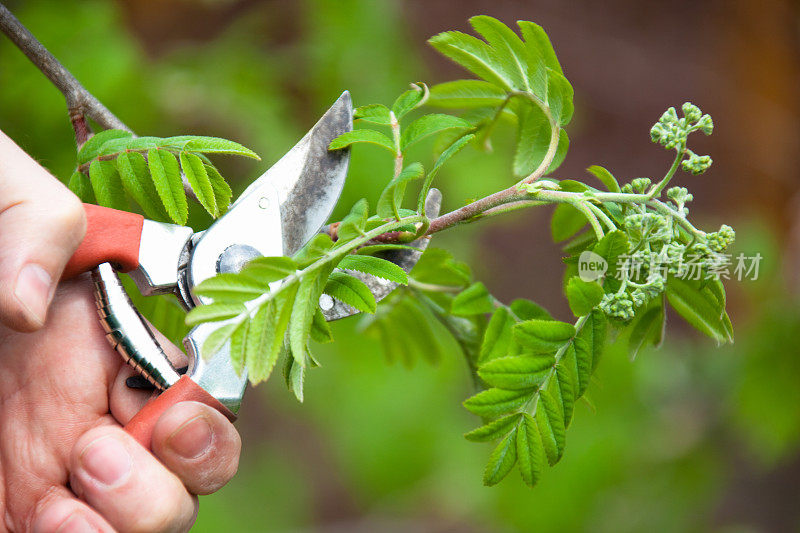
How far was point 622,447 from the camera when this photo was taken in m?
2.86

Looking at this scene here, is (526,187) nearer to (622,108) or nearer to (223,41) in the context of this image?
(223,41)

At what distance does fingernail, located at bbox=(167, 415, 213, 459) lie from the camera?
91 cm

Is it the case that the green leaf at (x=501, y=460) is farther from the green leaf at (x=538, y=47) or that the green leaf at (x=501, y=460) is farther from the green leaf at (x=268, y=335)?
the green leaf at (x=538, y=47)

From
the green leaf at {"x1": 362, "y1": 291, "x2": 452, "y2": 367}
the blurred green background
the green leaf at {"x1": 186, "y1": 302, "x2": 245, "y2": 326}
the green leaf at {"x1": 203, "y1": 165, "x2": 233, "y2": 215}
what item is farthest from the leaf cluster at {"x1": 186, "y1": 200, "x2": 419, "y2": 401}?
the blurred green background

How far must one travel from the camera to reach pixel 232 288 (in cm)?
79

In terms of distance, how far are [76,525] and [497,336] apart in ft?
2.20

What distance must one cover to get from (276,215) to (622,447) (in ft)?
7.43

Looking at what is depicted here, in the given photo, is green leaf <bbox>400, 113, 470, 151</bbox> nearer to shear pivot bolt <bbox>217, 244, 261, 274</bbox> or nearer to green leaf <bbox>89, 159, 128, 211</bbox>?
shear pivot bolt <bbox>217, 244, 261, 274</bbox>

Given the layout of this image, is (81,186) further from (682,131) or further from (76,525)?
(682,131)

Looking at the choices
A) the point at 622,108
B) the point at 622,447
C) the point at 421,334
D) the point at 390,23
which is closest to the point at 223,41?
the point at 390,23

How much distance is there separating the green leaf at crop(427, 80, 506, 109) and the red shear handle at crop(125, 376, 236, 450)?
58 cm

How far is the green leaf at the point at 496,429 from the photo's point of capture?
939mm

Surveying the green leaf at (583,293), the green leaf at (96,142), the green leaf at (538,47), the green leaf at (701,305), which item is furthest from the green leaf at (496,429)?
the green leaf at (96,142)

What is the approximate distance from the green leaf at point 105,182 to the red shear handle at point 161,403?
33cm
